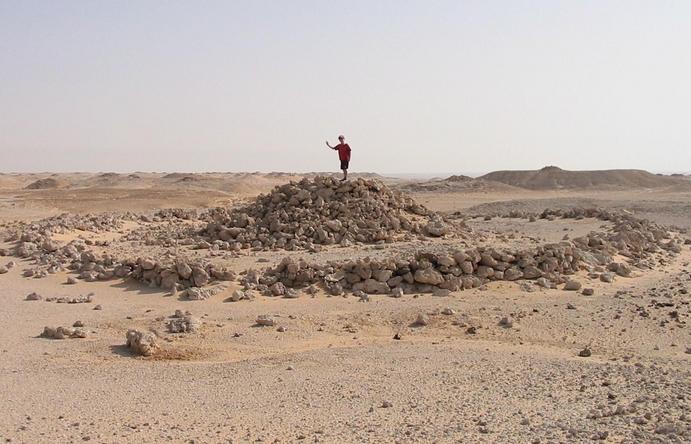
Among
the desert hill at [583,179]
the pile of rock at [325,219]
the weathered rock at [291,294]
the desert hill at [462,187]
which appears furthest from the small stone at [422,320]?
the desert hill at [583,179]

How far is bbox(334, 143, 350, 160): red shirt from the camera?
16078mm

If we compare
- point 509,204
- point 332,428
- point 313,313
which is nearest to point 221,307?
point 313,313

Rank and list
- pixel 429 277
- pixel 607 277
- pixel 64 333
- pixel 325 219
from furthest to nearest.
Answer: pixel 325 219 → pixel 607 277 → pixel 429 277 → pixel 64 333

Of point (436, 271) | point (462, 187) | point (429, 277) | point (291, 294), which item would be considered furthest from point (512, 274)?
point (462, 187)

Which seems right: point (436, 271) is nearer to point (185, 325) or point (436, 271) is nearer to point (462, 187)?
point (185, 325)

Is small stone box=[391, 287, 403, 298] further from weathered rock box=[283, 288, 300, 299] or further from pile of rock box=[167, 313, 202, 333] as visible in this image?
pile of rock box=[167, 313, 202, 333]

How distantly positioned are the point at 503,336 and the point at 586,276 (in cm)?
A: 363

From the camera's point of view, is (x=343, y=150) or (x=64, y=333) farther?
(x=343, y=150)

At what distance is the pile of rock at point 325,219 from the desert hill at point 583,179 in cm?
4019

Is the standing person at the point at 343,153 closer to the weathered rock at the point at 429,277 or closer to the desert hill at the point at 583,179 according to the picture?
the weathered rock at the point at 429,277

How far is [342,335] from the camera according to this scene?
787cm

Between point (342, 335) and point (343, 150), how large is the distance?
876cm

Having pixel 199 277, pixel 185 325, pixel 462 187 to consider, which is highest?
pixel 462 187

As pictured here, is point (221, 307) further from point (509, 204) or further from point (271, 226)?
point (509, 204)
